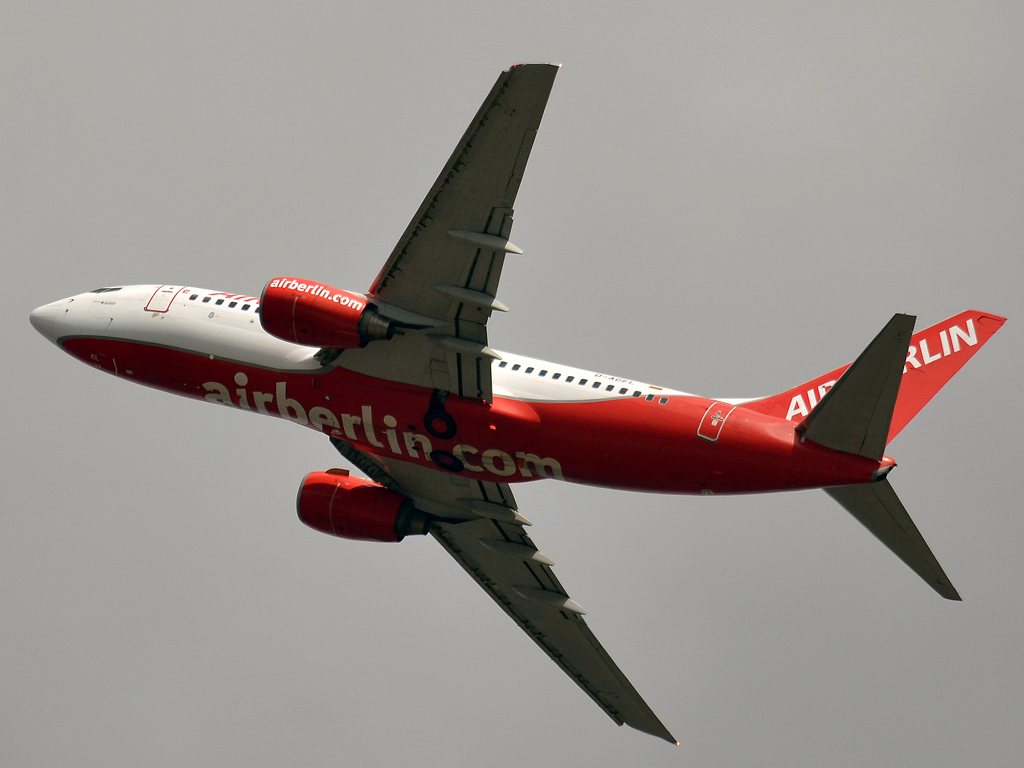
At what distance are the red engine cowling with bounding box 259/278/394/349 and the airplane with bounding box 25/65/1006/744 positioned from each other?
1.7 inches

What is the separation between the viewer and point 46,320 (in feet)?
144

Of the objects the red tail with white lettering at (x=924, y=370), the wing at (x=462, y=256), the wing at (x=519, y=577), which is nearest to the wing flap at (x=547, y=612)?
the wing at (x=519, y=577)

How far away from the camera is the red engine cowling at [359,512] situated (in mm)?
44500

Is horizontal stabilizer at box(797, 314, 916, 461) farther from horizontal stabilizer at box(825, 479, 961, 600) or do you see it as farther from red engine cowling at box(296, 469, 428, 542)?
red engine cowling at box(296, 469, 428, 542)

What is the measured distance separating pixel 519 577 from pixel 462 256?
1543cm

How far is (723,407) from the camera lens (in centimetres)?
3653

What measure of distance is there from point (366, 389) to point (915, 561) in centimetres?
1657

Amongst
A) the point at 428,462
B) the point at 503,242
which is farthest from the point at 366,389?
the point at 503,242

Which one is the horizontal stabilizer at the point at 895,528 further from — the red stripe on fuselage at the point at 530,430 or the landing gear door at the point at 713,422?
the landing gear door at the point at 713,422

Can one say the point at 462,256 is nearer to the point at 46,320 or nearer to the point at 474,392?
the point at 474,392

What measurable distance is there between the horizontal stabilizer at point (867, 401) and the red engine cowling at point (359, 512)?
15.6 metres

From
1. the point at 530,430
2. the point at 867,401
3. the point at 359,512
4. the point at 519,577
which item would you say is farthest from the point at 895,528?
the point at 359,512

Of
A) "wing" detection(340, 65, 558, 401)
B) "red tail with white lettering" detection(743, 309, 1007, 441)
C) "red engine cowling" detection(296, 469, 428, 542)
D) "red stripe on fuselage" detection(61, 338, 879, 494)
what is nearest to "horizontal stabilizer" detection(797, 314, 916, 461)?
"red stripe on fuselage" detection(61, 338, 879, 494)

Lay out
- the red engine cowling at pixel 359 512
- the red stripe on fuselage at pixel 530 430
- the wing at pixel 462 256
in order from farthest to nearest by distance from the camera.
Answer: the red engine cowling at pixel 359 512 < the red stripe on fuselage at pixel 530 430 < the wing at pixel 462 256
